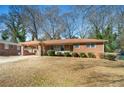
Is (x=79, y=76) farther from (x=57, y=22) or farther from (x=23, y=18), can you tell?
(x=23, y=18)

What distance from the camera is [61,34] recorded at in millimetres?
7391

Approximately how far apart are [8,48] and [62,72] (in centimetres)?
119

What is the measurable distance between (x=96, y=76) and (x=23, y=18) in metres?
1.89

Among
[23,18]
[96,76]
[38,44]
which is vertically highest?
[23,18]

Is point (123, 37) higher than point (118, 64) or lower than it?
higher

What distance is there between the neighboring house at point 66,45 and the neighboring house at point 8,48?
0.12 metres

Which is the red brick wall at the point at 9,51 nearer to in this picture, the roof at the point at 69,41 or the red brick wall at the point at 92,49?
the roof at the point at 69,41

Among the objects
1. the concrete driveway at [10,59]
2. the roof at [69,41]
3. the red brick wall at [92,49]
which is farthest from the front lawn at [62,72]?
the roof at [69,41]

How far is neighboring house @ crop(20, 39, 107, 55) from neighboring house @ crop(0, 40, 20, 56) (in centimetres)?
12

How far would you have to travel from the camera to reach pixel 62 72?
7.25 metres

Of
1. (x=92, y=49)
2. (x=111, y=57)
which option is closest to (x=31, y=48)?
(x=92, y=49)
